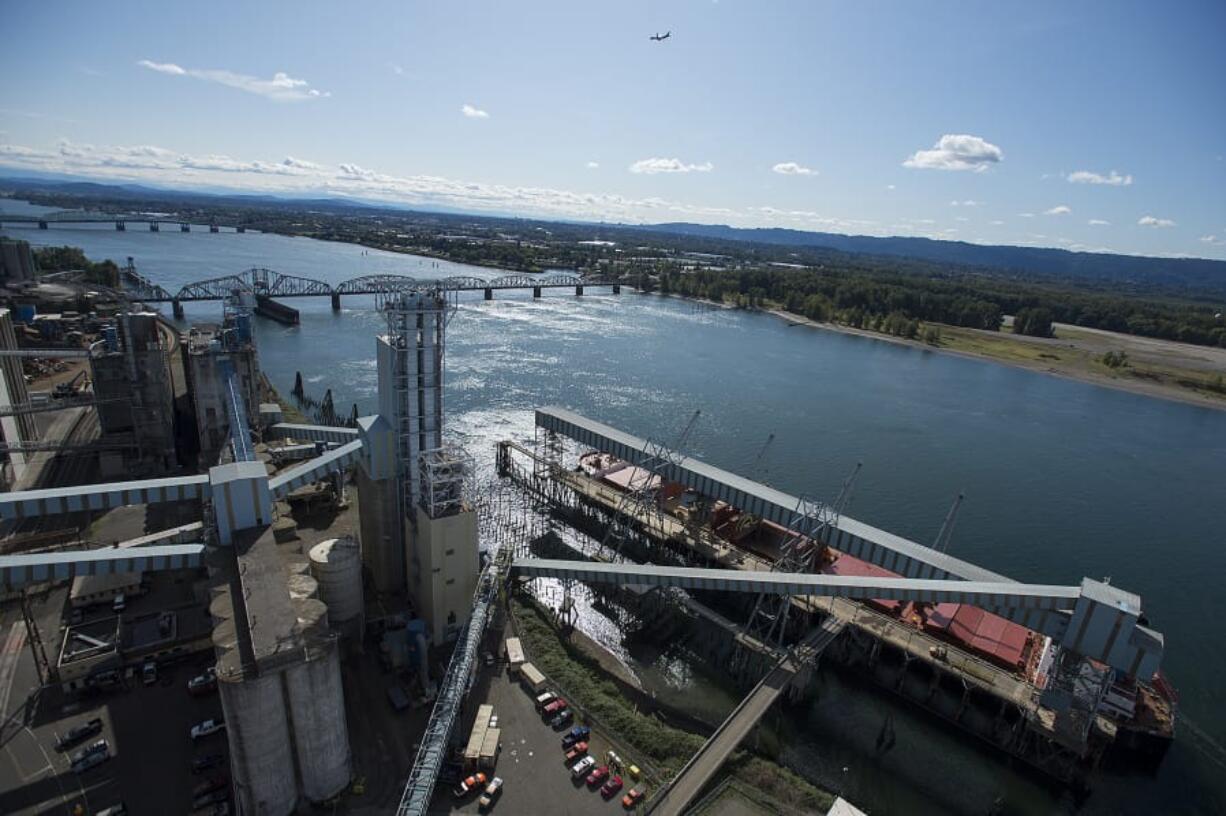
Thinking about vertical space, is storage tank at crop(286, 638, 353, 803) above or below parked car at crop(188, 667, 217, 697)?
above

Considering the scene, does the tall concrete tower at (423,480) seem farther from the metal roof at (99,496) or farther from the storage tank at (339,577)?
the metal roof at (99,496)

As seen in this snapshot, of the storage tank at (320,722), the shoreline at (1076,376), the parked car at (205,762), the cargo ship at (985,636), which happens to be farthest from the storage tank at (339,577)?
the shoreline at (1076,376)

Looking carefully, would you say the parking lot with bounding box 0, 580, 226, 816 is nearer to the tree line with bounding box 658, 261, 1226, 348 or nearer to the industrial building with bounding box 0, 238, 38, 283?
the industrial building with bounding box 0, 238, 38, 283

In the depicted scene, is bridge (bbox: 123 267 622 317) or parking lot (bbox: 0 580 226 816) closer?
parking lot (bbox: 0 580 226 816)

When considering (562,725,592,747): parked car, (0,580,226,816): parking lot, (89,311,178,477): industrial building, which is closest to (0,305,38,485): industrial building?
(89,311,178,477): industrial building

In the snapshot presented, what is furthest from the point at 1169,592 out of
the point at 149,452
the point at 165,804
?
the point at 149,452

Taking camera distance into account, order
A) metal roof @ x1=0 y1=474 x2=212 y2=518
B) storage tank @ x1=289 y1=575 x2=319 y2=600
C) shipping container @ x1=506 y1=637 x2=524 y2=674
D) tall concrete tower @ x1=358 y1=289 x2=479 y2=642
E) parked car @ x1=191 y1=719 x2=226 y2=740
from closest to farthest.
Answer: parked car @ x1=191 y1=719 x2=226 y2=740 < storage tank @ x1=289 y1=575 x2=319 y2=600 < metal roof @ x1=0 y1=474 x2=212 y2=518 < shipping container @ x1=506 y1=637 x2=524 y2=674 < tall concrete tower @ x1=358 y1=289 x2=479 y2=642
